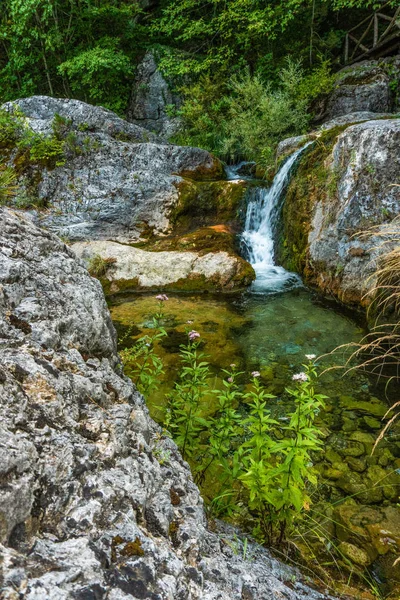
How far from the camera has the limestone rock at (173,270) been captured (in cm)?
Answer: 692

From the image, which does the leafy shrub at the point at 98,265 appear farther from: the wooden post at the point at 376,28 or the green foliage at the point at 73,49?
the wooden post at the point at 376,28

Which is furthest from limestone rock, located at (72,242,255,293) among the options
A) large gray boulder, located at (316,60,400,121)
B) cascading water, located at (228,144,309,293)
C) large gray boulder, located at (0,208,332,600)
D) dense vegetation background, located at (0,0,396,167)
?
large gray boulder, located at (316,60,400,121)

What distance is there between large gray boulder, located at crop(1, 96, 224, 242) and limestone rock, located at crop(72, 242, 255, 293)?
1.24 meters

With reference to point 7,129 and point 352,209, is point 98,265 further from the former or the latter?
point 7,129

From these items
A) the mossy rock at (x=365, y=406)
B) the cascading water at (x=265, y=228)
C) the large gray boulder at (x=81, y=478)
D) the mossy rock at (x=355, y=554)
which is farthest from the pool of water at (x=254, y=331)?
the large gray boulder at (x=81, y=478)

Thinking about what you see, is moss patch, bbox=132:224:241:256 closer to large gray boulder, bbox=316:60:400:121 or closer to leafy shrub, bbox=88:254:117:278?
leafy shrub, bbox=88:254:117:278

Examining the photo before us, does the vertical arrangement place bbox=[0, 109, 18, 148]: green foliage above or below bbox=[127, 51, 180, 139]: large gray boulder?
below

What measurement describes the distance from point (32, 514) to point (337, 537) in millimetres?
2079

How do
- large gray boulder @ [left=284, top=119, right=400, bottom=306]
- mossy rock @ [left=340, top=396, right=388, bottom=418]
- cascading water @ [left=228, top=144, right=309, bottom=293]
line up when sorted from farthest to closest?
cascading water @ [left=228, top=144, right=309, bottom=293]
large gray boulder @ [left=284, top=119, right=400, bottom=306]
mossy rock @ [left=340, top=396, right=388, bottom=418]

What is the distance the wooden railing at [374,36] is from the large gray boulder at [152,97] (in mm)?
7576

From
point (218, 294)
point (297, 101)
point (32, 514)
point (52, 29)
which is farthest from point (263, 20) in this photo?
point (32, 514)

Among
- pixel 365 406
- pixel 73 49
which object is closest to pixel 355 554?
pixel 365 406

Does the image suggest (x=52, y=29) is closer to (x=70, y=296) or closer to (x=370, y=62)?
(x=370, y=62)

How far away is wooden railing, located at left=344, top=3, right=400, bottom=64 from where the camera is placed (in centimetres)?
1351
